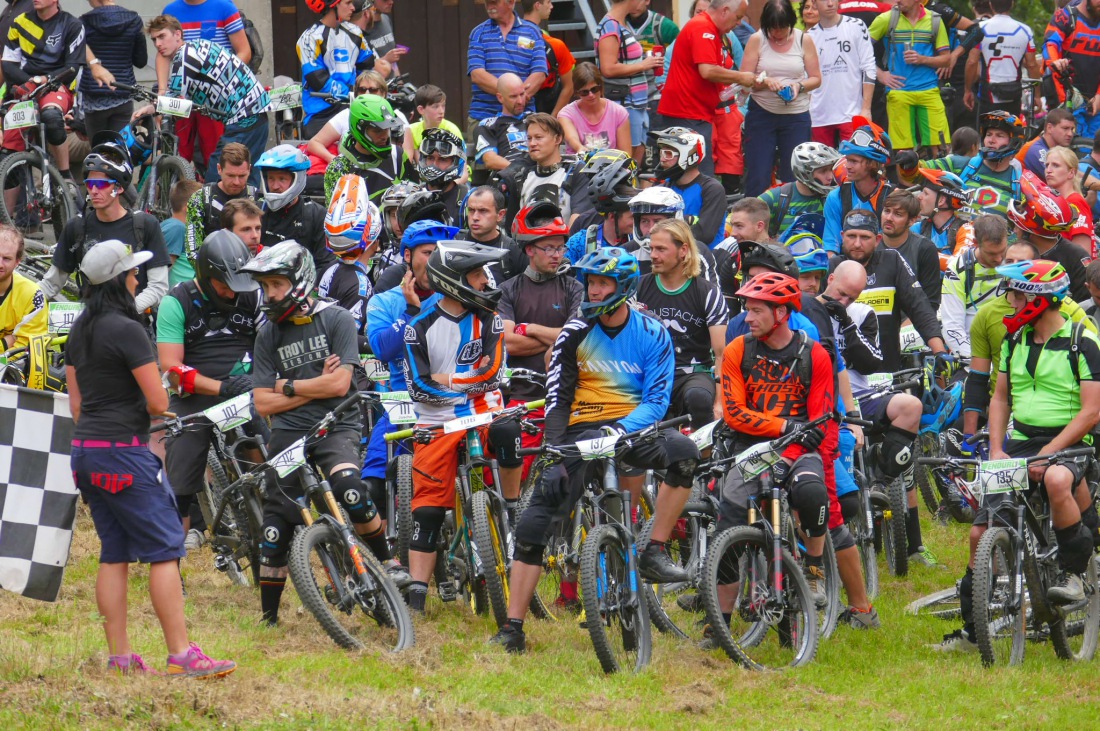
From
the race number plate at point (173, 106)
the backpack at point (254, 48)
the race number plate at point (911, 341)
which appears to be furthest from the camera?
the backpack at point (254, 48)

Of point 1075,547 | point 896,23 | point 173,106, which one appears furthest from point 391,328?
point 896,23

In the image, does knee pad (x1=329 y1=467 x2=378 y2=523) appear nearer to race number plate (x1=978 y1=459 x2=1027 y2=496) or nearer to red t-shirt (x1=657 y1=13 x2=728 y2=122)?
race number plate (x1=978 y1=459 x2=1027 y2=496)

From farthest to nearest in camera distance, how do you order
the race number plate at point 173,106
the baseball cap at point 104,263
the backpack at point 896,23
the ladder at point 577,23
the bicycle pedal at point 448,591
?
the ladder at point 577,23 → the backpack at point 896,23 → the race number plate at point 173,106 → the bicycle pedal at point 448,591 → the baseball cap at point 104,263

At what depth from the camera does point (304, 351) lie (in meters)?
8.30

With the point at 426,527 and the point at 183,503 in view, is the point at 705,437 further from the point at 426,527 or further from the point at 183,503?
the point at 183,503

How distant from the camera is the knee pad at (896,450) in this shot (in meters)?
9.74

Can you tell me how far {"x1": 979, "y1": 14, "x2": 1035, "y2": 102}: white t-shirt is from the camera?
16.6m

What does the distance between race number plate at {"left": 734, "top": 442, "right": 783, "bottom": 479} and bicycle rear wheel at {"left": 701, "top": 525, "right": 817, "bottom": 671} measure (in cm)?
32

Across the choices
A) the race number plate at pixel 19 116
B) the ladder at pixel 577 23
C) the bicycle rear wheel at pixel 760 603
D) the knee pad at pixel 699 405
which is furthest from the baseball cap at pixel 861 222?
the ladder at pixel 577 23

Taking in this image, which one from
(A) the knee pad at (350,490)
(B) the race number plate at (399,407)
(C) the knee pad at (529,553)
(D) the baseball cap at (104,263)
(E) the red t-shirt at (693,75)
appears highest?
(E) the red t-shirt at (693,75)

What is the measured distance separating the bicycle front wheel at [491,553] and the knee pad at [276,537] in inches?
40.5

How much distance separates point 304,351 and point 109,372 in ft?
5.07

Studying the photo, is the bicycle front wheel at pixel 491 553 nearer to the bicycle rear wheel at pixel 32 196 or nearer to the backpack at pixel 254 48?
the bicycle rear wheel at pixel 32 196

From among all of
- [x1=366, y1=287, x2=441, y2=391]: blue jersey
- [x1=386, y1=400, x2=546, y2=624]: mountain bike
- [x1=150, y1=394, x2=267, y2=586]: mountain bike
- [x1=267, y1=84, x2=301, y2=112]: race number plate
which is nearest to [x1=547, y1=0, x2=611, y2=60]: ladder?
[x1=267, y1=84, x2=301, y2=112]: race number plate
